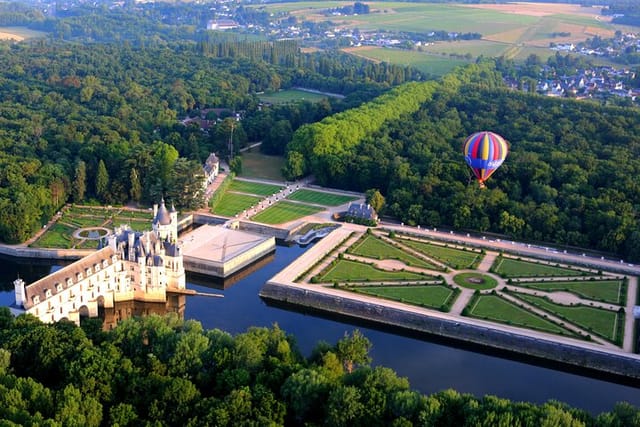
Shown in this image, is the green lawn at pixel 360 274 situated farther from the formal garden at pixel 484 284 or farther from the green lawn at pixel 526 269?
the green lawn at pixel 526 269

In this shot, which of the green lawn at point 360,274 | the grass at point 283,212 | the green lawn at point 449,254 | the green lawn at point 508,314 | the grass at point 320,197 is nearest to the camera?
the green lawn at point 508,314

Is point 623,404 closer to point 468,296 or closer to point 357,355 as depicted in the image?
point 357,355

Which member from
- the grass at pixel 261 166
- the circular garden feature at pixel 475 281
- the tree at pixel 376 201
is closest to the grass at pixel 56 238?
the grass at pixel 261 166

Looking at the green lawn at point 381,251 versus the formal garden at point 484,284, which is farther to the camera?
the green lawn at point 381,251

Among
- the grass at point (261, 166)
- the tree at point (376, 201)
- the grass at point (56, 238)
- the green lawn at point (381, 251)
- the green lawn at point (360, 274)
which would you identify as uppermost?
the tree at point (376, 201)

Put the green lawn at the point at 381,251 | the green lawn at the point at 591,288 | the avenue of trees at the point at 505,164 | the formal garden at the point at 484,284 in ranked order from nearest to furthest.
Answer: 1. the formal garden at the point at 484,284
2. the green lawn at the point at 591,288
3. the green lawn at the point at 381,251
4. the avenue of trees at the point at 505,164

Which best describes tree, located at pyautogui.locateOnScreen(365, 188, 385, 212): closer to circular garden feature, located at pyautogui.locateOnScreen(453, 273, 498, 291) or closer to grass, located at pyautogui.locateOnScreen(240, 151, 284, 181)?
grass, located at pyautogui.locateOnScreen(240, 151, 284, 181)

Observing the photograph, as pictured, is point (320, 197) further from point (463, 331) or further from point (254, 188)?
point (463, 331)
